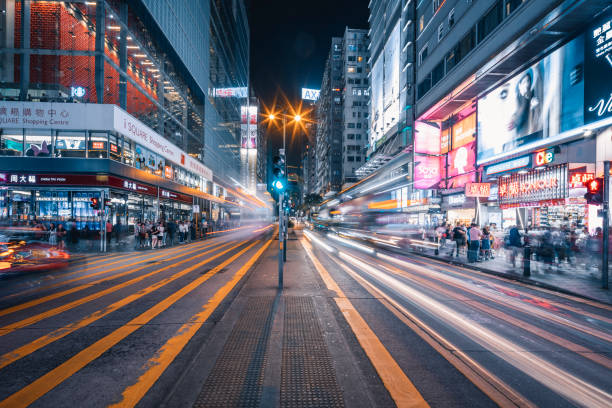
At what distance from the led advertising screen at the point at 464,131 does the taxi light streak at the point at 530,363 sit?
21564 millimetres

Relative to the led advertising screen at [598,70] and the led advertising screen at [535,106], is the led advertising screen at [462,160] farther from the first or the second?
the led advertising screen at [598,70]

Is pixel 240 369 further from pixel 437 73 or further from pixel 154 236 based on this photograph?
pixel 437 73

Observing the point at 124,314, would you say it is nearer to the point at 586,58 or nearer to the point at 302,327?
the point at 302,327

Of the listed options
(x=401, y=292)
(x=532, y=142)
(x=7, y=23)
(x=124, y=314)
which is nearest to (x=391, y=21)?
(x=532, y=142)

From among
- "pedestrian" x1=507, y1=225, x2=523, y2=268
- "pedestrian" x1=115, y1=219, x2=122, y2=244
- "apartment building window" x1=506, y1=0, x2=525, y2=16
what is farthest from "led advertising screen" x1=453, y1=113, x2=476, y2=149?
"pedestrian" x1=115, y1=219, x2=122, y2=244

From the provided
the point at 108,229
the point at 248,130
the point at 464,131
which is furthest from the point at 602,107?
the point at 248,130

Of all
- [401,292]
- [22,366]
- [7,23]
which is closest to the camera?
[22,366]

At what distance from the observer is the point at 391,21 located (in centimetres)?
4750

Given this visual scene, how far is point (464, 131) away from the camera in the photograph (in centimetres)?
2572

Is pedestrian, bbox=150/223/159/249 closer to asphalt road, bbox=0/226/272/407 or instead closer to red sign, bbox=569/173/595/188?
asphalt road, bbox=0/226/272/407

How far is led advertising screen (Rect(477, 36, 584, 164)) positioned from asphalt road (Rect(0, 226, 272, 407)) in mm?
17516

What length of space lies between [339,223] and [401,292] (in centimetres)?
2945

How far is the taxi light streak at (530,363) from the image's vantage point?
3508 millimetres

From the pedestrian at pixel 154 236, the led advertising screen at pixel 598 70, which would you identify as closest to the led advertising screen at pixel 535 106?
the led advertising screen at pixel 598 70
